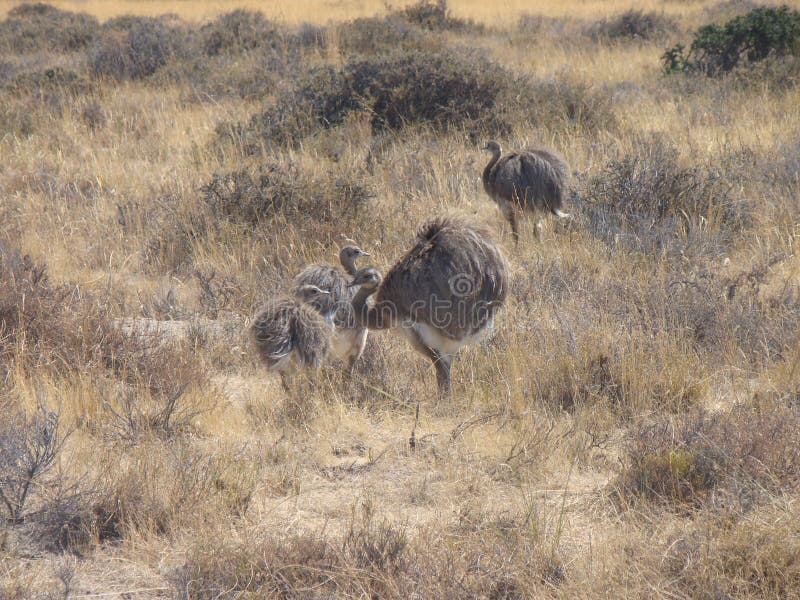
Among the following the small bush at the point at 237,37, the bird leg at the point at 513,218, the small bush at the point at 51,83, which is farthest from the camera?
the small bush at the point at 237,37

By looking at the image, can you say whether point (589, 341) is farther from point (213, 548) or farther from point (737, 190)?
point (737, 190)

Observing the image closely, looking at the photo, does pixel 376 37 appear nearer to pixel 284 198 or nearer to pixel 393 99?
pixel 393 99

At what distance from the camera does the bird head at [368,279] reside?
5.70 meters

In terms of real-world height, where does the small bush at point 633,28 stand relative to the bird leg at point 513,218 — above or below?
above

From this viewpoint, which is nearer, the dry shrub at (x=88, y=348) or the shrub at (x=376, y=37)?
the dry shrub at (x=88, y=348)

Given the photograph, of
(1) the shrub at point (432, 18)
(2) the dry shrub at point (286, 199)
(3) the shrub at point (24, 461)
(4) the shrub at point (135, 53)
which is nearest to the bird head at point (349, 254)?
(2) the dry shrub at point (286, 199)

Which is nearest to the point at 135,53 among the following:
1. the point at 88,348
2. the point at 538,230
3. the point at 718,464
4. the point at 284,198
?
the point at 284,198

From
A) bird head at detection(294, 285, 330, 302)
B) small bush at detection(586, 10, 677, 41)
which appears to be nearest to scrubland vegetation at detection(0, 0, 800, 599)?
bird head at detection(294, 285, 330, 302)

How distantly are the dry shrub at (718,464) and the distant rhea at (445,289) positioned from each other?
48.4 inches

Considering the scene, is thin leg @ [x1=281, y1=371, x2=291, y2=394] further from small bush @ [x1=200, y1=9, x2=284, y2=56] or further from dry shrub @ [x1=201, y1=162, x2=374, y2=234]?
small bush @ [x1=200, y1=9, x2=284, y2=56]

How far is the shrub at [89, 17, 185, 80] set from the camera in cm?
1689

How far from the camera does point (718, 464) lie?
446cm

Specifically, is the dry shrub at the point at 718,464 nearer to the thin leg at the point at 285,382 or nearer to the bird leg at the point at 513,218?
the thin leg at the point at 285,382

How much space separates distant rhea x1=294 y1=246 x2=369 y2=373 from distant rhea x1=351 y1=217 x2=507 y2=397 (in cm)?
37
